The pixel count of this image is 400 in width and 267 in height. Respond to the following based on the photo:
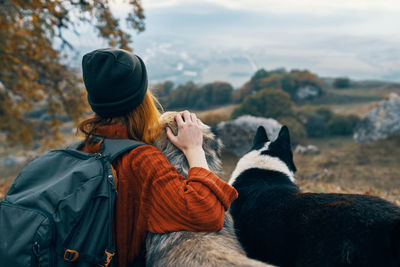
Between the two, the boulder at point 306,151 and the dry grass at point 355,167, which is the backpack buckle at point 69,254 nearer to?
the dry grass at point 355,167

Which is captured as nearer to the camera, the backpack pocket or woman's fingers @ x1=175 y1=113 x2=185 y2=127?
the backpack pocket

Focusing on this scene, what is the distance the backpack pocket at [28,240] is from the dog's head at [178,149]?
28.0 inches

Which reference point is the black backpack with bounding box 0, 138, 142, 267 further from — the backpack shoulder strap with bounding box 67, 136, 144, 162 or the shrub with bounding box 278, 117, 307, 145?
the shrub with bounding box 278, 117, 307, 145

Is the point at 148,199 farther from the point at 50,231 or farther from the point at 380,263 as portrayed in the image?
the point at 380,263

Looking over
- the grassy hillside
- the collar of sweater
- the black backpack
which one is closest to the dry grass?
the grassy hillside

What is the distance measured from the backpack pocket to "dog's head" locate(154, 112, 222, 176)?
71 centimetres

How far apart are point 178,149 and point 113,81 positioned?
560 millimetres

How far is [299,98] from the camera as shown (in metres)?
25.8

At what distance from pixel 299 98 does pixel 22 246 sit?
26.8 meters

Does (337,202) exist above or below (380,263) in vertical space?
above

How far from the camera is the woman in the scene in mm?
1381

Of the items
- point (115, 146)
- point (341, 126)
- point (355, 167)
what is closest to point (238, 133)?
point (355, 167)

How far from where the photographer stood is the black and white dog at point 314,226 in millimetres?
1574

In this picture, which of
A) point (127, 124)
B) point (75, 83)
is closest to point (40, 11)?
point (75, 83)
